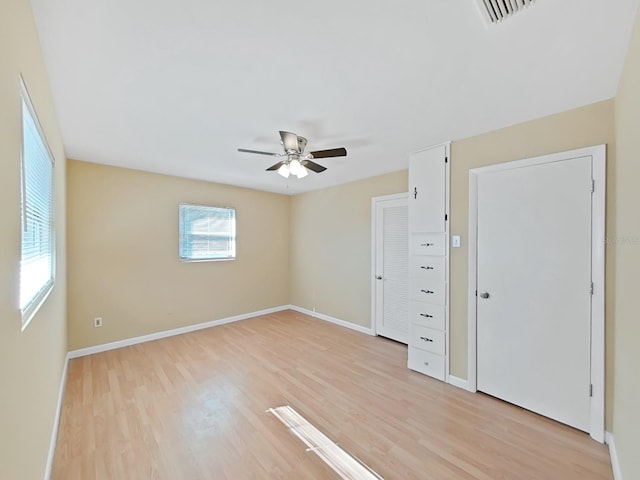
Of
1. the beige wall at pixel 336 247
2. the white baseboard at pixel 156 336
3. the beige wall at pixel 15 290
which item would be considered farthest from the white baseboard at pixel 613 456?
the white baseboard at pixel 156 336

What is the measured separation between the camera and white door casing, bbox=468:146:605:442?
200 centimetres

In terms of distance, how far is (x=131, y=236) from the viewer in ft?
12.3

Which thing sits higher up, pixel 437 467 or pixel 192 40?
pixel 192 40

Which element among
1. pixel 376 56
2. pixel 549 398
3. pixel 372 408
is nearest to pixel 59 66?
pixel 376 56

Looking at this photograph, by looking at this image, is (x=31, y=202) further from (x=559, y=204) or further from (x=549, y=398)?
(x=549, y=398)

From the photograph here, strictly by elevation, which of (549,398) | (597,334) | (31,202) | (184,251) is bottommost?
(549,398)

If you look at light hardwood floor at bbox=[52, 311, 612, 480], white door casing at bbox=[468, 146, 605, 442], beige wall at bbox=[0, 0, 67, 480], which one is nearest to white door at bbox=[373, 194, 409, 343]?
light hardwood floor at bbox=[52, 311, 612, 480]

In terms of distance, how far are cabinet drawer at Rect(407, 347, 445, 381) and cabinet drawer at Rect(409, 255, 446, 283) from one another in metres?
0.83

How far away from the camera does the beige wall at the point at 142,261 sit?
341 cm

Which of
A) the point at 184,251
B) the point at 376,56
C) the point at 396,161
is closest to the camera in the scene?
the point at 376,56

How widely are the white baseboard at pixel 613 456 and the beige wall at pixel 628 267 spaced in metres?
0.08

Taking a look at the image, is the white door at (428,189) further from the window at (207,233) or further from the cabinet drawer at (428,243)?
the window at (207,233)

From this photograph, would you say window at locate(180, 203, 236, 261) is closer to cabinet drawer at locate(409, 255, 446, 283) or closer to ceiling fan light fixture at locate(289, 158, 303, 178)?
ceiling fan light fixture at locate(289, 158, 303, 178)

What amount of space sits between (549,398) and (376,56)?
2939 mm
